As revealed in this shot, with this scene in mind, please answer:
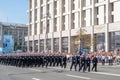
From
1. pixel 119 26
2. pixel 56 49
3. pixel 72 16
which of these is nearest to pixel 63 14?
pixel 72 16

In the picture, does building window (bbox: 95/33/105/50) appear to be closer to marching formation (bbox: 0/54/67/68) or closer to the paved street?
marching formation (bbox: 0/54/67/68)

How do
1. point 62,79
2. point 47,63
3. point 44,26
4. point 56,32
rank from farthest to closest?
point 44,26
point 56,32
point 47,63
point 62,79

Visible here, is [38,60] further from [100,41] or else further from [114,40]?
[100,41]

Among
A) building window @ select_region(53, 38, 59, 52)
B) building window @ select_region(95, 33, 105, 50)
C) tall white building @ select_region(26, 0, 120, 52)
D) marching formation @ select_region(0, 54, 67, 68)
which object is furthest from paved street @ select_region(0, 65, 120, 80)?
building window @ select_region(53, 38, 59, 52)

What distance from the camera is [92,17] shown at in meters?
63.6

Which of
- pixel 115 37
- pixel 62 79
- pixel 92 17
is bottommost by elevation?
pixel 62 79

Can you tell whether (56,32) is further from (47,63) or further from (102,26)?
(47,63)

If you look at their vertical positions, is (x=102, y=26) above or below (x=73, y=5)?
→ below

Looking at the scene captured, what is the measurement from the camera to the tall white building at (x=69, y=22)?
58.1 metres

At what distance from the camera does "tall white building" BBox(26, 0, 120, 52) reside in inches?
2288

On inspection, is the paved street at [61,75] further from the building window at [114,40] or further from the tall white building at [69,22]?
the tall white building at [69,22]

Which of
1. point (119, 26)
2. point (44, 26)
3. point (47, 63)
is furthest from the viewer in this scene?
point (44, 26)

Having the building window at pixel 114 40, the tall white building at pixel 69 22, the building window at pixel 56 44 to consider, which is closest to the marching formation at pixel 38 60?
the building window at pixel 114 40

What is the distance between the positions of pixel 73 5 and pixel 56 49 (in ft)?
42.8
